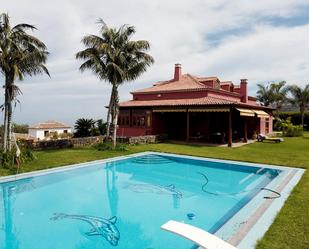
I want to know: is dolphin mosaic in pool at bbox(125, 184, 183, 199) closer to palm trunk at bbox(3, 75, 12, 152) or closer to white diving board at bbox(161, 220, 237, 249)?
white diving board at bbox(161, 220, 237, 249)

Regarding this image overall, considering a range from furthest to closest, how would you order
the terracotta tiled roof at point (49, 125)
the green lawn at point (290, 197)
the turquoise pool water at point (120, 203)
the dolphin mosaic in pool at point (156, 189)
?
the terracotta tiled roof at point (49, 125), the dolphin mosaic in pool at point (156, 189), the turquoise pool water at point (120, 203), the green lawn at point (290, 197)

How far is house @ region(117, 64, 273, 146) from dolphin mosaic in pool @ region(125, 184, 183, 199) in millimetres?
13642

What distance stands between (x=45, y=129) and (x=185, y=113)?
1656 inches

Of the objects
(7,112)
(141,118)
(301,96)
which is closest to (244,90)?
(141,118)

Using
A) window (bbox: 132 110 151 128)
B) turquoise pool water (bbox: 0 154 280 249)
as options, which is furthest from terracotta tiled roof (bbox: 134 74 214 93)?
turquoise pool water (bbox: 0 154 280 249)

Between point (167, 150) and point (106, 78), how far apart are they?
24.5ft

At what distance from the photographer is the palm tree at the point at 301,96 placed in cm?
4232

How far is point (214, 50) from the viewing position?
2455cm

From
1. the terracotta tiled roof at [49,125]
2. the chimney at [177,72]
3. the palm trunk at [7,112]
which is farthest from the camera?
the terracotta tiled roof at [49,125]

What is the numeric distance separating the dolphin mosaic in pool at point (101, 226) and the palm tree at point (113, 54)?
13.4 metres

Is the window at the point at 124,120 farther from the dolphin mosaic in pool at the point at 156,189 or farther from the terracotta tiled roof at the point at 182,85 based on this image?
the dolphin mosaic in pool at the point at 156,189

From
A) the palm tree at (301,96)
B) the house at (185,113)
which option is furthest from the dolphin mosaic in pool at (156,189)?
the palm tree at (301,96)

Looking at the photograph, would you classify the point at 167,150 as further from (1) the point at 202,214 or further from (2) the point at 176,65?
(2) the point at 176,65

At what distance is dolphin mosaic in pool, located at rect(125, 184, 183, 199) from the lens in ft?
38.6
